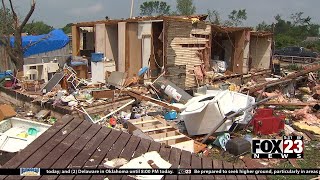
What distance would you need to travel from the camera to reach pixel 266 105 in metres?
11.8

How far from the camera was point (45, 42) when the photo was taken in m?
20.3

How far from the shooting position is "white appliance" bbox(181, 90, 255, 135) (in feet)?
25.8

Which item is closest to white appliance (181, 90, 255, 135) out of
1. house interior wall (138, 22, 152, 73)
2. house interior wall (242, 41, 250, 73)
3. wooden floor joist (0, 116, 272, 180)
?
wooden floor joist (0, 116, 272, 180)

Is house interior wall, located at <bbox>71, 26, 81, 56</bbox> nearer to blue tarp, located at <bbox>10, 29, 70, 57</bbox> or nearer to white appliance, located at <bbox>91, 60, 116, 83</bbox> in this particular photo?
blue tarp, located at <bbox>10, 29, 70, 57</bbox>

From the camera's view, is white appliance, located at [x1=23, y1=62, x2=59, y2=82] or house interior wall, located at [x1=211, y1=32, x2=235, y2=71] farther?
house interior wall, located at [x1=211, y1=32, x2=235, y2=71]

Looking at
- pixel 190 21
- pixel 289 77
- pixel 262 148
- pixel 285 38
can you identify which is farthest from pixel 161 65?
pixel 285 38

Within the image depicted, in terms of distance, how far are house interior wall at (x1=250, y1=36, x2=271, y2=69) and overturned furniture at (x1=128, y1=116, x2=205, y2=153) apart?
12.4 meters

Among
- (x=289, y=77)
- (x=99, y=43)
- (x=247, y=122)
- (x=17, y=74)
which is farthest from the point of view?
(x=99, y=43)

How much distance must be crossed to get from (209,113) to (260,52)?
1269 centimetres

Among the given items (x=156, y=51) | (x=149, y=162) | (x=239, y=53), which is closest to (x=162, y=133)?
(x=149, y=162)

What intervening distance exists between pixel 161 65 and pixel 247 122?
546 cm

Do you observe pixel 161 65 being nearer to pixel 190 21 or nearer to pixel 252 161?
pixel 190 21

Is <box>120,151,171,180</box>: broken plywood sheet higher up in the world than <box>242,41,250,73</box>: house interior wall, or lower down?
lower down

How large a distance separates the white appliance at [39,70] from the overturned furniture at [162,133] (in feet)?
→ 22.4
